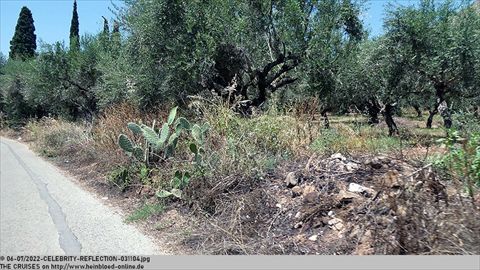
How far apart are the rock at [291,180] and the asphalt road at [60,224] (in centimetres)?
220

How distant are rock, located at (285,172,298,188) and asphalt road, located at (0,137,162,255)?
2.20m

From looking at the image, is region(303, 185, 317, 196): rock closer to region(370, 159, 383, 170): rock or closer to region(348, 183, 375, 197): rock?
region(348, 183, 375, 197): rock

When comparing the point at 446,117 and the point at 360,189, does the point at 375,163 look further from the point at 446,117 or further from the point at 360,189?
the point at 446,117

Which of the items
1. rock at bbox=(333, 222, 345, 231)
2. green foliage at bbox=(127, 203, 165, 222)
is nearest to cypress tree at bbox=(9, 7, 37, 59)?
green foliage at bbox=(127, 203, 165, 222)

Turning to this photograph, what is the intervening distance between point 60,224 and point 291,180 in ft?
12.4

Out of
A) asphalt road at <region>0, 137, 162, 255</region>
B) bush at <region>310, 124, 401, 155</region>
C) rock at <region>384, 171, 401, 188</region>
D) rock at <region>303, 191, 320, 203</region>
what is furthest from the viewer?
bush at <region>310, 124, 401, 155</region>

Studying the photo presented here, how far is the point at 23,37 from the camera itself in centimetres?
4747

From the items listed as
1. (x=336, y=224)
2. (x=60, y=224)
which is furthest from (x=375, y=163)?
(x=60, y=224)

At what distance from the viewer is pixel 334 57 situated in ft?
50.1

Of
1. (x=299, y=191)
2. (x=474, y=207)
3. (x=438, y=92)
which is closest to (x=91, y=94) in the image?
(x=438, y=92)

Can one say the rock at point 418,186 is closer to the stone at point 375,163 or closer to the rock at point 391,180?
the rock at point 391,180

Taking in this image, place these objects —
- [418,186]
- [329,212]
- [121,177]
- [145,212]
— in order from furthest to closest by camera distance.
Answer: [121,177], [145,212], [329,212], [418,186]

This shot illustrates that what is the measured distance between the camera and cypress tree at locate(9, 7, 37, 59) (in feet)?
154

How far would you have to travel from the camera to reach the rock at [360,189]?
6082 millimetres
